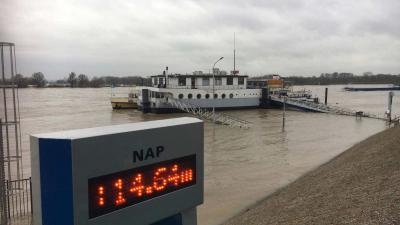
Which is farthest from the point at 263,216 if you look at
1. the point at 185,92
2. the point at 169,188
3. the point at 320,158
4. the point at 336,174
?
the point at 185,92

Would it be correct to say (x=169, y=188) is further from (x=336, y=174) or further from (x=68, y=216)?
(x=336, y=174)

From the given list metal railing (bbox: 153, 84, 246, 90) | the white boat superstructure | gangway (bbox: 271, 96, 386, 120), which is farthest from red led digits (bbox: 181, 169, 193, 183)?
metal railing (bbox: 153, 84, 246, 90)

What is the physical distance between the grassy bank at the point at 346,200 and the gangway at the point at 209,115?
2371 cm

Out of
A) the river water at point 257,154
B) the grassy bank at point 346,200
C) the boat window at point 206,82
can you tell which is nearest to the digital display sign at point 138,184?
the grassy bank at point 346,200

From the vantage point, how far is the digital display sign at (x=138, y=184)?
436 centimetres

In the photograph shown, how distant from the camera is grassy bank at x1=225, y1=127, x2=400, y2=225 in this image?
718 cm

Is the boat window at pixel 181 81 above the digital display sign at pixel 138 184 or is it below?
above

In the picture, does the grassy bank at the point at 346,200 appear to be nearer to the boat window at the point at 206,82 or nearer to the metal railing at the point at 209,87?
the metal railing at the point at 209,87

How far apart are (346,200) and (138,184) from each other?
5966mm

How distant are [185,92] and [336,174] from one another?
4220 centimetres

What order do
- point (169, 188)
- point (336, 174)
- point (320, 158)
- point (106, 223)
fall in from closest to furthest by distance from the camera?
point (106, 223) < point (169, 188) < point (336, 174) < point (320, 158)

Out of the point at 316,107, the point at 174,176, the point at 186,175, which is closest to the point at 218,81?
the point at 316,107

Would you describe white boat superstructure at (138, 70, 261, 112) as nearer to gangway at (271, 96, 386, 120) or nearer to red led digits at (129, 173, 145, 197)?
gangway at (271, 96, 386, 120)

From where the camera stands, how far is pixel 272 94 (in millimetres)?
64125
